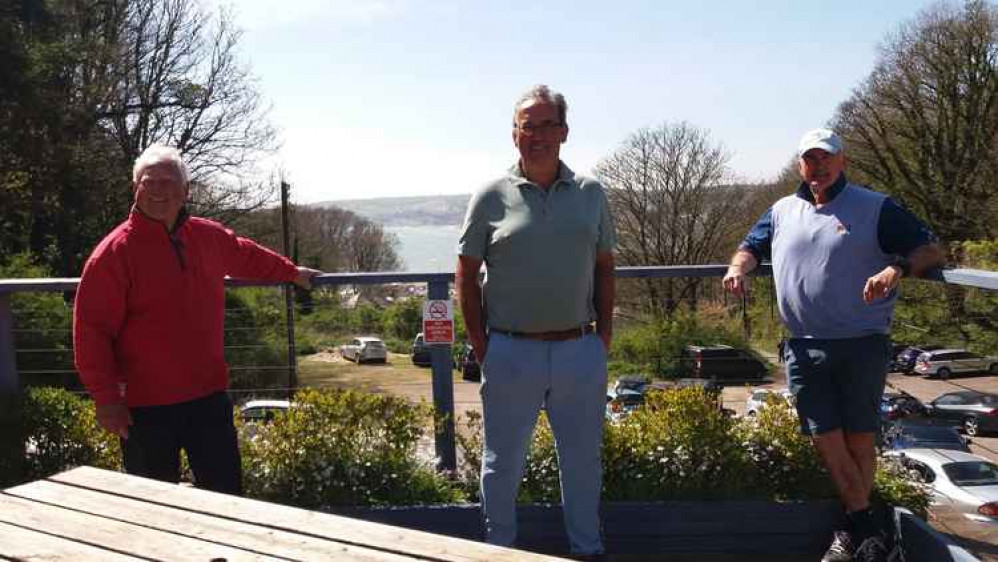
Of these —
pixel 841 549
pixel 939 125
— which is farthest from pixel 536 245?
pixel 939 125

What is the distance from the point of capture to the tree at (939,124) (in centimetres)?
2708

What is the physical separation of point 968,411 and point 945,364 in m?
6.22

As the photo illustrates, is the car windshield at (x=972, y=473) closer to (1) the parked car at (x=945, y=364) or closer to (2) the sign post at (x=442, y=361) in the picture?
(2) the sign post at (x=442, y=361)

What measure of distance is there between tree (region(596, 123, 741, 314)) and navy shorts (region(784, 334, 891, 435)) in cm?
3183

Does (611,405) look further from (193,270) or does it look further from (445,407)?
(193,270)

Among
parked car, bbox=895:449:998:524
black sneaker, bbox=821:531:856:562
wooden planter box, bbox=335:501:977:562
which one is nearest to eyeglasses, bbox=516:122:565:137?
wooden planter box, bbox=335:501:977:562

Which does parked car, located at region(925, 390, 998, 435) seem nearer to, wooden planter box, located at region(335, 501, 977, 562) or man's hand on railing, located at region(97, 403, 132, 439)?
wooden planter box, located at region(335, 501, 977, 562)

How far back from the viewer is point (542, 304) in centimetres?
289

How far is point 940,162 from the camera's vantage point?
28.6 m

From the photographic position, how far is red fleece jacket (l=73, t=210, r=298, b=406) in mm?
2814

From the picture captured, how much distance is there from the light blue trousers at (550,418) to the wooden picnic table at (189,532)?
3.07ft

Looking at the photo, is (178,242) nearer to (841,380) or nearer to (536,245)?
(536,245)

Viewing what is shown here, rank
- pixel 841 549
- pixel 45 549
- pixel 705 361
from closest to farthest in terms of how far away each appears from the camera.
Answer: pixel 45 549, pixel 841 549, pixel 705 361

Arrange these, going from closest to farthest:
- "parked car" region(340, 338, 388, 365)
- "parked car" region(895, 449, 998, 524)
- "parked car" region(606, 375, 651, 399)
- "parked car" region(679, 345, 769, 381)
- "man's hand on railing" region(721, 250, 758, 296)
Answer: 1. "man's hand on railing" region(721, 250, 758, 296)
2. "parked car" region(679, 345, 769, 381)
3. "parked car" region(606, 375, 651, 399)
4. "parked car" region(895, 449, 998, 524)
5. "parked car" region(340, 338, 388, 365)
